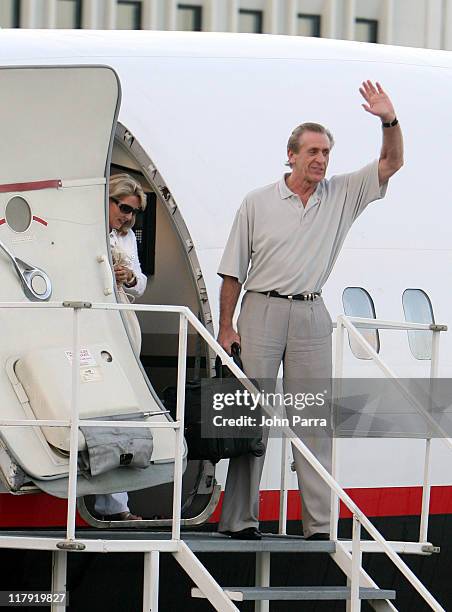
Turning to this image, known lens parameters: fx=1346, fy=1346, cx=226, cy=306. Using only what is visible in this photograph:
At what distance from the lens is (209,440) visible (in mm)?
6535

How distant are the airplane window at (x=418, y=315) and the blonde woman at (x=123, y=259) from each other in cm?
164

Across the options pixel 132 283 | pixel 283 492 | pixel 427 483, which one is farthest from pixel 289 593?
pixel 132 283

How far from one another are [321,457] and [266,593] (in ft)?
2.79

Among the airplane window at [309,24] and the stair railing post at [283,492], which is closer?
the stair railing post at [283,492]

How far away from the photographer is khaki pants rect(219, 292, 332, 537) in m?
6.58

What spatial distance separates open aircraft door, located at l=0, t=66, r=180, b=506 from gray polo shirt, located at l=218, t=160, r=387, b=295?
69 cm

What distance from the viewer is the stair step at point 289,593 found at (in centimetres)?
599

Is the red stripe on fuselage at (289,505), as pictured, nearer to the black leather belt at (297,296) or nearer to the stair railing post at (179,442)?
the stair railing post at (179,442)

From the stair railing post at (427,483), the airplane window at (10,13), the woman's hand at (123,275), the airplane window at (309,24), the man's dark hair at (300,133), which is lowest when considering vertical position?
the stair railing post at (427,483)

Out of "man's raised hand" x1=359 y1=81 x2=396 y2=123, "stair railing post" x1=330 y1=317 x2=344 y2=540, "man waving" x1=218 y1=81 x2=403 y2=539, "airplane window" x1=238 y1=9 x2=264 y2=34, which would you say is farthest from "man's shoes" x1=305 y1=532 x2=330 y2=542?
"airplane window" x1=238 y1=9 x2=264 y2=34

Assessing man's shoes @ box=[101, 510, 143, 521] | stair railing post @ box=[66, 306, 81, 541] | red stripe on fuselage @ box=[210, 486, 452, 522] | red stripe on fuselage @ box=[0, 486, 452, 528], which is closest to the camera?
stair railing post @ box=[66, 306, 81, 541]

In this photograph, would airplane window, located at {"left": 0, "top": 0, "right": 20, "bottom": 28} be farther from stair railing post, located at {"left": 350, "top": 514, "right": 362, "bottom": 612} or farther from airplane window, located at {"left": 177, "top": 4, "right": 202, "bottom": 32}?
stair railing post, located at {"left": 350, "top": 514, "right": 362, "bottom": 612}

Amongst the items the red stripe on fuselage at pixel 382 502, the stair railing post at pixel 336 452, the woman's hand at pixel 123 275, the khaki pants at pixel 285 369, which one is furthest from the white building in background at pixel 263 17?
the stair railing post at pixel 336 452

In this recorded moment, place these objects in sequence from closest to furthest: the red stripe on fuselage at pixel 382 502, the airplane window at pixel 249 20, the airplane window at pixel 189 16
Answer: the red stripe on fuselage at pixel 382 502
the airplane window at pixel 189 16
the airplane window at pixel 249 20
